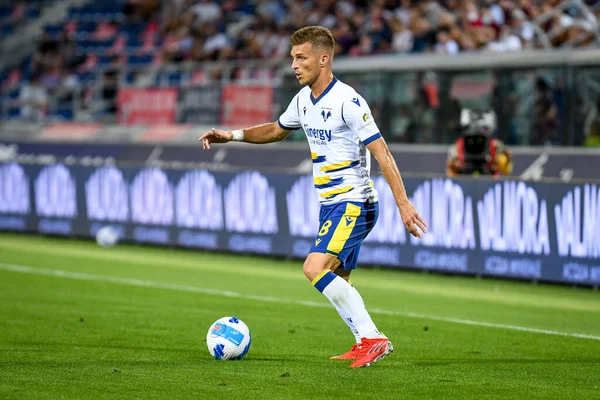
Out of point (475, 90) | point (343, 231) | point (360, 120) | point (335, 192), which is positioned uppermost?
point (475, 90)

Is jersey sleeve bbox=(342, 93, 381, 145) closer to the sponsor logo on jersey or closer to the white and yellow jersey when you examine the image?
the white and yellow jersey

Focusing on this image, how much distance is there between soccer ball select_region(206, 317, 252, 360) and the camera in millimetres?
8500

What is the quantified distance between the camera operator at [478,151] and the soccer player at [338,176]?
864cm

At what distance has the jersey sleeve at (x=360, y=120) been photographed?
26.3 feet

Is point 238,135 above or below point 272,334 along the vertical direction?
above

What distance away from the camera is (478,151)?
16891 millimetres

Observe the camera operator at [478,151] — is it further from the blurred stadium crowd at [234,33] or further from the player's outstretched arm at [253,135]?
the player's outstretched arm at [253,135]

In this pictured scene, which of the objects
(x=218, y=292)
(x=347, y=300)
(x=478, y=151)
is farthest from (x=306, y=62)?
(x=478, y=151)

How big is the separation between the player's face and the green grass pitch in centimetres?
220

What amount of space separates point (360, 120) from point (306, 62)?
61cm

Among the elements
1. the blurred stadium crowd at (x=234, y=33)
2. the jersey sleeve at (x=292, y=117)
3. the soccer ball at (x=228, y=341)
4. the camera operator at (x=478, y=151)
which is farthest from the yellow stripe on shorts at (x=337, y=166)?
the blurred stadium crowd at (x=234, y=33)

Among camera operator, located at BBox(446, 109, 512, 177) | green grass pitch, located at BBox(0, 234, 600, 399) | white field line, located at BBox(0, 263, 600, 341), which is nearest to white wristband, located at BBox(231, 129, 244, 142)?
green grass pitch, located at BBox(0, 234, 600, 399)

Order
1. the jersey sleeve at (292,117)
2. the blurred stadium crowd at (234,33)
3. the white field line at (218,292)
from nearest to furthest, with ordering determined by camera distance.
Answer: the jersey sleeve at (292,117) → the white field line at (218,292) → the blurred stadium crowd at (234,33)

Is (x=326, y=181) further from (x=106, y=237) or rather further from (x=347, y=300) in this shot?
(x=106, y=237)
